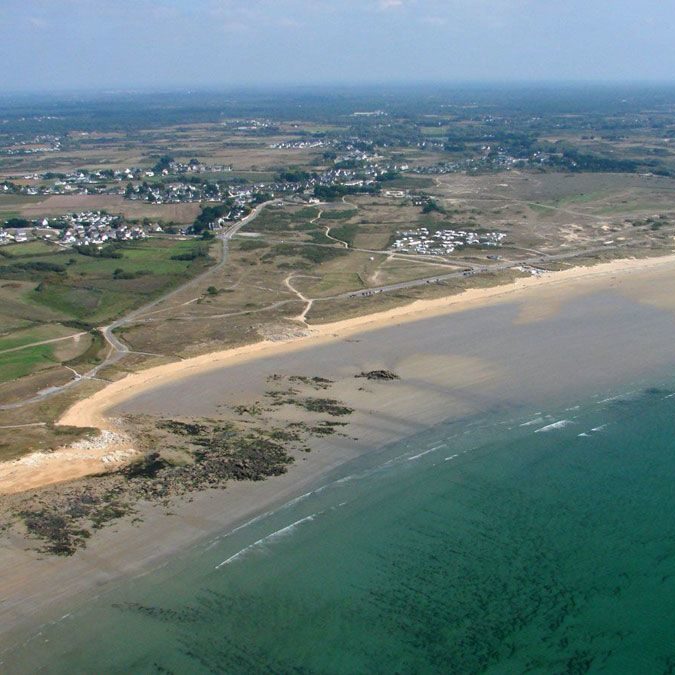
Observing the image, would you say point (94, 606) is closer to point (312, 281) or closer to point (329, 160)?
point (312, 281)

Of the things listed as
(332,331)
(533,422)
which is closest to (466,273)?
(332,331)

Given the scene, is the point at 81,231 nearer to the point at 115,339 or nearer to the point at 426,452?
the point at 115,339

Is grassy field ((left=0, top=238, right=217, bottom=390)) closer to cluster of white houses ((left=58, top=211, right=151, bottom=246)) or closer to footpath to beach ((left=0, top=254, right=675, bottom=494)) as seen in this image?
cluster of white houses ((left=58, top=211, right=151, bottom=246))

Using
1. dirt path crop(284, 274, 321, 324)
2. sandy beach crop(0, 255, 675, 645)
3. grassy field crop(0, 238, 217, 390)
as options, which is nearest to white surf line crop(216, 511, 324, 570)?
sandy beach crop(0, 255, 675, 645)

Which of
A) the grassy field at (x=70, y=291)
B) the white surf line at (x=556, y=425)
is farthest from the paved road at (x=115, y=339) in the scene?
the white surf line at (x=556, y=425)

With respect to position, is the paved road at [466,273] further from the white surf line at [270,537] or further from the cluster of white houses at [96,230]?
the cluster of white houses at [96,230]

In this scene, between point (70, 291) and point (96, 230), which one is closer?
point (70, 291)

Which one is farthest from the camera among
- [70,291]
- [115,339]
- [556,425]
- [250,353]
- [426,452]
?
[70,291]
